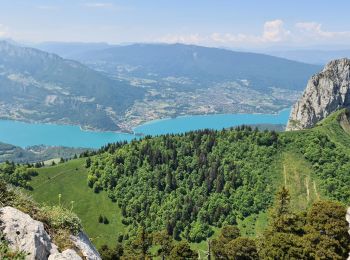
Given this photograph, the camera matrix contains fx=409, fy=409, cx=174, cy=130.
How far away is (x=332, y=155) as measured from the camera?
146625mm

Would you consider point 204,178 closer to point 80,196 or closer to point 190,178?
point 190,178

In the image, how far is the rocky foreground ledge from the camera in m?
15.0

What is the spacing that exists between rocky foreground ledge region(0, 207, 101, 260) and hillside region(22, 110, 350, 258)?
4374 inches

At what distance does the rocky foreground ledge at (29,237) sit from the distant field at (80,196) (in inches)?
4547

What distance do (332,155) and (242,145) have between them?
33986 mm

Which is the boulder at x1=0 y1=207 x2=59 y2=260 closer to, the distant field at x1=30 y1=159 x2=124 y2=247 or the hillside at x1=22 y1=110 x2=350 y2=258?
the hillside at x1=22 y1=110 x2=350 y2=258

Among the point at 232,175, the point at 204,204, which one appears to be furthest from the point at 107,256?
the point at 232,175

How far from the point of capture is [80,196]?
15012 cm

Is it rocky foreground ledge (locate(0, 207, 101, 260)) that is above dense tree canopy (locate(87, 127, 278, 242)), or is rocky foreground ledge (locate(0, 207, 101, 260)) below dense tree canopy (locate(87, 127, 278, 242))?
above

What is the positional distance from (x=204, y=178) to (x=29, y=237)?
13837cm

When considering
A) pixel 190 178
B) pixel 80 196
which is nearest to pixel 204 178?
pixel 190 178

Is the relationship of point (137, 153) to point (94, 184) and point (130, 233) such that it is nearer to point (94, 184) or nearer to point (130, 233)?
point (94, 184)

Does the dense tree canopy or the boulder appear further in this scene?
the dense tree canopy

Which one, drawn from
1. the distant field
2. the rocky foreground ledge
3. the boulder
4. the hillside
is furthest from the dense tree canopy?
the boulder
